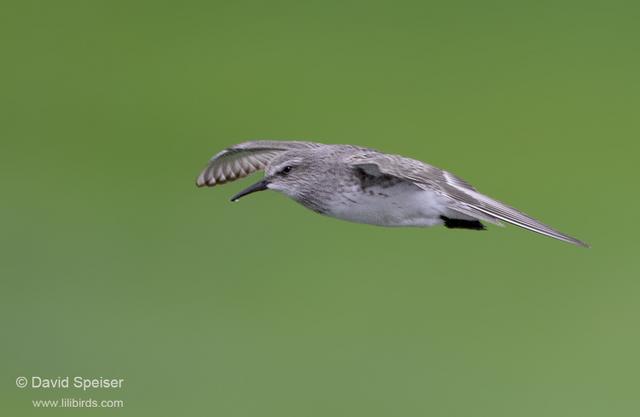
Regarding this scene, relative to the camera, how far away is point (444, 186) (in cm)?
807

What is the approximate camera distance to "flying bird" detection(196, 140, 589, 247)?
7918 mm

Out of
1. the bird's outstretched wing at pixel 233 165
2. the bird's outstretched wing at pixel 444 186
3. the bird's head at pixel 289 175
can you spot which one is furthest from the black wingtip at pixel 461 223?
the bird's outstretched wing at pixel 233 165

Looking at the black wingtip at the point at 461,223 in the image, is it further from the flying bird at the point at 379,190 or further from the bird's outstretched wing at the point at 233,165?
the bird's outstretched wing at the point at 233,165

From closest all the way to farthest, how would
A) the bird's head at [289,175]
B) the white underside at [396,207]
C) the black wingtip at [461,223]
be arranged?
the white underside at [396,207] → the black wingtip at [461,223] → the bird's head at [289,175]

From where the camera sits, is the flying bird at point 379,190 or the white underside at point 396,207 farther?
the white underside at point 396,207

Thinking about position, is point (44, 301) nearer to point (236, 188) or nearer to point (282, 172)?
point (236, 188)

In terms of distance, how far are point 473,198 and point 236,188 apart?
821 centimetres

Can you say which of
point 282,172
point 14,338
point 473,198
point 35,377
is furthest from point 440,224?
point 14,338

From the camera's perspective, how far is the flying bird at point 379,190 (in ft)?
26.0

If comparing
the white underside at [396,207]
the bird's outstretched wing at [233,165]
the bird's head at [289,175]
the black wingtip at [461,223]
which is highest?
the bird's outstretched wing at [233,165]

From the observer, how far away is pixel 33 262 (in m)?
15.4

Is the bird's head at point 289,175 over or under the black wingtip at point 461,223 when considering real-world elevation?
over

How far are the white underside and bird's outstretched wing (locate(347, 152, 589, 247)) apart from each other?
0.09 metres

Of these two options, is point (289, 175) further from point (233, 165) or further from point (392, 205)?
point (233, 165)
